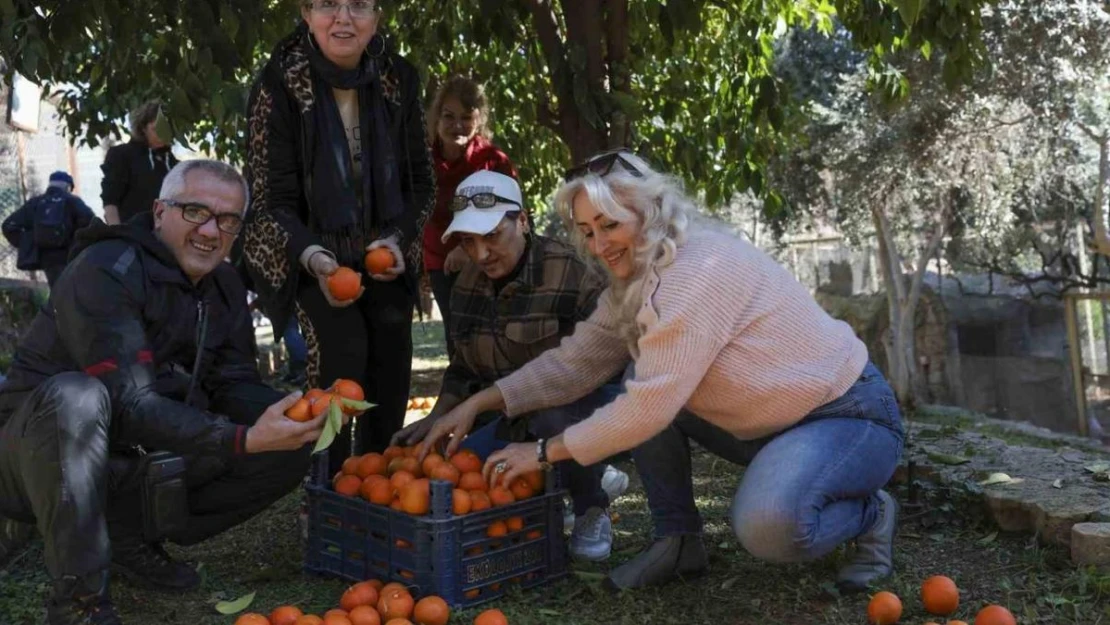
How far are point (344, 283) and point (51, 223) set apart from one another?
4887 millimetres

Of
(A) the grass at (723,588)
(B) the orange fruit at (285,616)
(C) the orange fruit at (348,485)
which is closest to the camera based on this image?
(B) the orange fruit at (285,616)

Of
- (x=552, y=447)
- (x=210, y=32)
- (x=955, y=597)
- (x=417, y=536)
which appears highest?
(x=210, y=32)

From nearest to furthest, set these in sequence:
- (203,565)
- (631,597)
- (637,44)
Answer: (631,597), (203,565), (637,44)

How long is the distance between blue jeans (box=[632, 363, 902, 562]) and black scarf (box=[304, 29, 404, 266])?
1266mm

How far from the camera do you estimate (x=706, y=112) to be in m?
7.21

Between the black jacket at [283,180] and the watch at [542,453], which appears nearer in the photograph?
the watch at [542,453]

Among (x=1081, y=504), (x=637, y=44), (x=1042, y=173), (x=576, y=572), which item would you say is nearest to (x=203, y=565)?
(x=576, y=572)

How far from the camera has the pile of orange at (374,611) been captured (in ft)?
9.55

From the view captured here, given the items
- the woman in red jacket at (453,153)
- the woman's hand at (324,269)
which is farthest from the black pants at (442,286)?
the woman's hand at (324,269)

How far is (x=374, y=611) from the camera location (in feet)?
9.89

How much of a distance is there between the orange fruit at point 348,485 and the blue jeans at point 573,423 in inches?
24.7

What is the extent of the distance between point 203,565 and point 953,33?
3.98 metres

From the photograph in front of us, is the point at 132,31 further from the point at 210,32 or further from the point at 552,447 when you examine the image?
the point at 552,447

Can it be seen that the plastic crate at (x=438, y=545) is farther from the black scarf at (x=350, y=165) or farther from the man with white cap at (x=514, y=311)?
the black scarf at (x=350, y=165)
